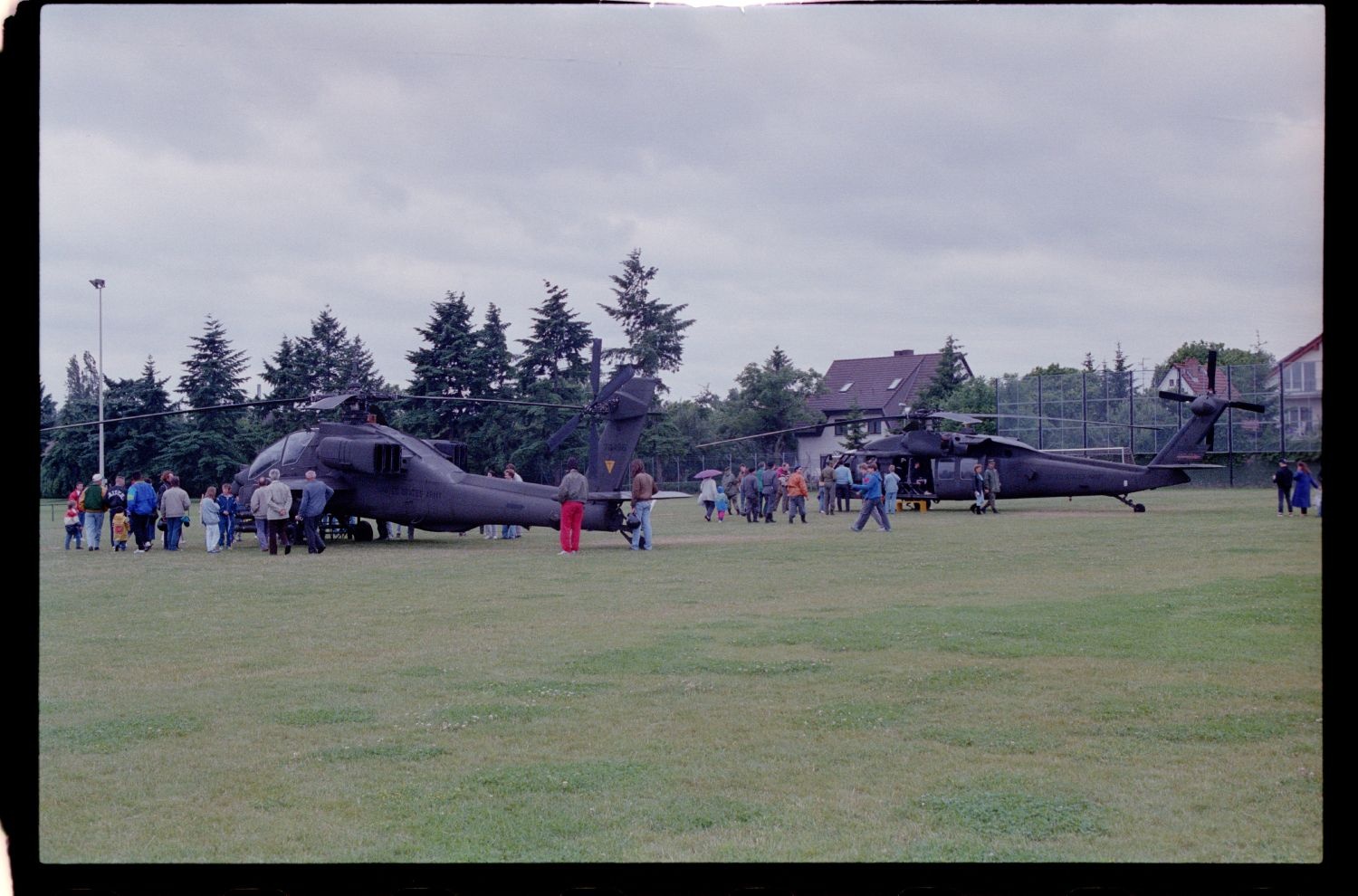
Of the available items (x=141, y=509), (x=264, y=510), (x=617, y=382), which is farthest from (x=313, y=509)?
(x=617, y=382)

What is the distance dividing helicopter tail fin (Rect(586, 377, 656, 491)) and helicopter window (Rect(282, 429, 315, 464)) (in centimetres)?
519

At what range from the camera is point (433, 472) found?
18.0m

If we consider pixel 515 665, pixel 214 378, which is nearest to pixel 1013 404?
pixel 214 378

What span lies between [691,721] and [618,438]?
37.2 feet

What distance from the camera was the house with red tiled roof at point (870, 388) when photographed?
45000mm

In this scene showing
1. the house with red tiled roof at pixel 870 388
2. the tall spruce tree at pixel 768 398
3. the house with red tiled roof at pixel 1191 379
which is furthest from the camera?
the house with red tiled roof at pixel 870 388

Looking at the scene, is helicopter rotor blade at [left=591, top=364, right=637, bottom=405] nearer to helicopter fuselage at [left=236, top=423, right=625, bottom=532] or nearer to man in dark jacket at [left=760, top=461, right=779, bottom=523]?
helicopter fuselage at [left=236, top=423, right=625, bottom=532]

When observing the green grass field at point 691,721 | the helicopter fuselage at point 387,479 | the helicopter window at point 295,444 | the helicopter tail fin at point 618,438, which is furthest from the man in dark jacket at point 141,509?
the helicopter tail fin at point 618,438

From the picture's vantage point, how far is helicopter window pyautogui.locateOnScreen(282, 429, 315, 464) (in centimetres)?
1834

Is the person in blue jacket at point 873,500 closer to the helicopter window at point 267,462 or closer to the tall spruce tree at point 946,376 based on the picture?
the helicopter window at point 267,462

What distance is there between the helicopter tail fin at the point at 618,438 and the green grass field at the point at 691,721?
5073 mm

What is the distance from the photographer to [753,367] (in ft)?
111
